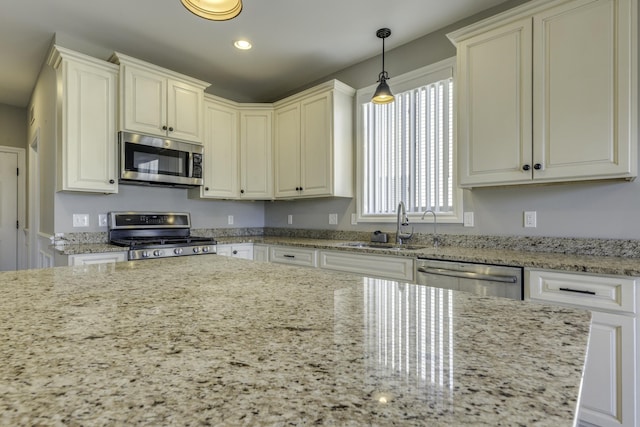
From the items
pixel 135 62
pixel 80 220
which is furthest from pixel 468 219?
pixel 80 220

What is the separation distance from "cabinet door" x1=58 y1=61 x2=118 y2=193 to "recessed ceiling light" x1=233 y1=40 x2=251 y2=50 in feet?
3.58

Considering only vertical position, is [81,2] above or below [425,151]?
above

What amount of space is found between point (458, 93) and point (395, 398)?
2416 millimetres

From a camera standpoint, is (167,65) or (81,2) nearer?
(81,2)

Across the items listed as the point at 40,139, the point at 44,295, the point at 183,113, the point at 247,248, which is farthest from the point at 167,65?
the point at 44,295

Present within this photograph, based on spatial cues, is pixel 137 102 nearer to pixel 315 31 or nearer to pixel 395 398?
pixel 315 31

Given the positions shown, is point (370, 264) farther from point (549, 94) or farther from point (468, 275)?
point (549, 94)

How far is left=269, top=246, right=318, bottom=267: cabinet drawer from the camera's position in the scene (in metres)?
3.00

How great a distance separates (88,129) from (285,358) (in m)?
3.08

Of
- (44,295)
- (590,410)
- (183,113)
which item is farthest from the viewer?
(183,113)

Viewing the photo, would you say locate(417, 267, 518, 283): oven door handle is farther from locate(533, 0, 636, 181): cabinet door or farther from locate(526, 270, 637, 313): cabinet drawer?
locate(533, 0, 636, 181): cabinet door

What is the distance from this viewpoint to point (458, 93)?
2.36m

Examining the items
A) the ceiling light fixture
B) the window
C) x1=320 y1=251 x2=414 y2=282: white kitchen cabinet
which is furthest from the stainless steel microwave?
the ceiling light fixture

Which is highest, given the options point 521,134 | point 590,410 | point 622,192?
point 521,134
